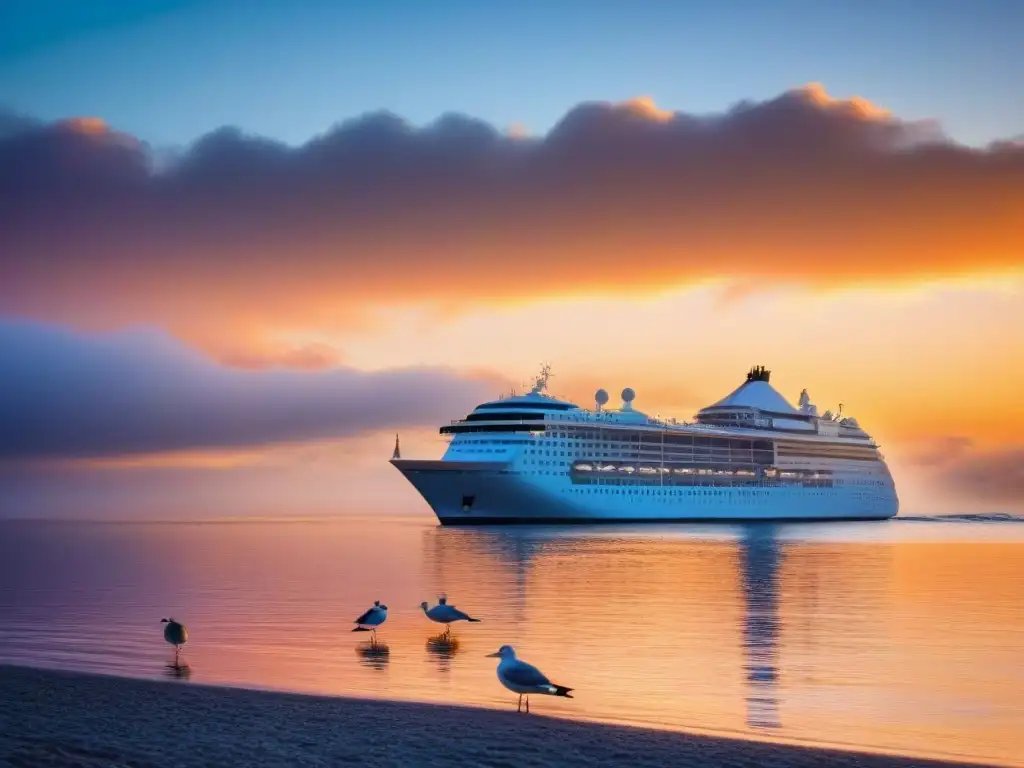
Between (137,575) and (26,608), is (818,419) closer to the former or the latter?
(137,575)

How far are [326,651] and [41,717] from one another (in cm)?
859

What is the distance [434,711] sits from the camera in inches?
585

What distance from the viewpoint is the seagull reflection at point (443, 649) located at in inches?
800

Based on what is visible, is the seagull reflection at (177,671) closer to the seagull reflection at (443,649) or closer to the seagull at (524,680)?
the seagull reflection at (443,649)

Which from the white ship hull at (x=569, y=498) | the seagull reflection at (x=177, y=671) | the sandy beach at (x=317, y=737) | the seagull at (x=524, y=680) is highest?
the white ship hull at (x=569, y=498)

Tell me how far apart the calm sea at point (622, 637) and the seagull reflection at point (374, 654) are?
10 centimetres

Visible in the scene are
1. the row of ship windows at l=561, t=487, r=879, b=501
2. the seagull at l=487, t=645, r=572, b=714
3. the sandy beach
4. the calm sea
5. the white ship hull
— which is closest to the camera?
the sandy beach

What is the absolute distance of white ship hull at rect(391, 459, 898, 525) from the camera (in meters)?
89.7

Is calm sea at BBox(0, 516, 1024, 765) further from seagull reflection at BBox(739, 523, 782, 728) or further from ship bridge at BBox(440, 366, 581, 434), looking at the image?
ship bridge at BBox(440, 366, 581, 434)

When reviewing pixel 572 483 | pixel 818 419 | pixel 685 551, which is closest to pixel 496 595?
pixel 685 551

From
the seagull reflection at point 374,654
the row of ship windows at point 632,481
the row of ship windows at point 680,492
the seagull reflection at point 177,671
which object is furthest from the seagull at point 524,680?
the row of ship windows at point 680,492

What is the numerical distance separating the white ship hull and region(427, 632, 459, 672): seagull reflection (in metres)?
64.7

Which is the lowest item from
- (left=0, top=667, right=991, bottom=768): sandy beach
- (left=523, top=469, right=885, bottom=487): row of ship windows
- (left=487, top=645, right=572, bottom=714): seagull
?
(left=0, top=667, right=991, bottom=768): sandy beach

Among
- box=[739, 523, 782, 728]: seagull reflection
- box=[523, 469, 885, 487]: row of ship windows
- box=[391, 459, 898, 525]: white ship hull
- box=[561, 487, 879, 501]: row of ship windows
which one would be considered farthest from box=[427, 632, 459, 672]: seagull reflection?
box=[561, 487, 879, 501]: row of ship windows
